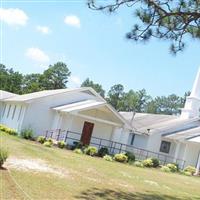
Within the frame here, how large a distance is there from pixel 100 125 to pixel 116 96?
53.0 metres

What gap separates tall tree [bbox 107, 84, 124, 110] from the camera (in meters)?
88.1

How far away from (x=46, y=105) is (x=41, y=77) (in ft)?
135

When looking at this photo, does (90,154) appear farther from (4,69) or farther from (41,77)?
(4,69)

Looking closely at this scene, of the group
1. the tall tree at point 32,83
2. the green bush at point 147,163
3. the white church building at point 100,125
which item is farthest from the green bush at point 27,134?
the tall tree at point 32,83

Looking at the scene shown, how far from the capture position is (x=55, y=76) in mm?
76500

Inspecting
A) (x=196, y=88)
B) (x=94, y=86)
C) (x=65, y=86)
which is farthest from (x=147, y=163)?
(x=94, y=86)

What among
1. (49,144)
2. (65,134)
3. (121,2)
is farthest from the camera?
(65,134)

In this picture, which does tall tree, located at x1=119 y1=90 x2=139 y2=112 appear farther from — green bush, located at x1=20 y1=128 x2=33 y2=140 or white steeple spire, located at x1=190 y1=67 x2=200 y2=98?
green bush, located at x1=20 y1=128 x2=33 y2=140

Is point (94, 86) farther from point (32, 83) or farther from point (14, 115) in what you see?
point (14, 115)

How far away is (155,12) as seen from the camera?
12.1m

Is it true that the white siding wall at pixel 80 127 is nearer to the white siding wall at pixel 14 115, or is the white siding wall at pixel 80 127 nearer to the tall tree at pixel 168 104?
the white siding wall at pixel 14 115

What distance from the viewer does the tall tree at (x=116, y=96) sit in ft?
289

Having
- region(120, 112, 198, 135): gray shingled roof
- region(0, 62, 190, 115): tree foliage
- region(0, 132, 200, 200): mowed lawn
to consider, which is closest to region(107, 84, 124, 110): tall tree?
region(0, 62, 190, 115): tree foliage

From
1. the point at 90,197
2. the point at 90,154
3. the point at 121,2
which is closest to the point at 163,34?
the point at 121,2
